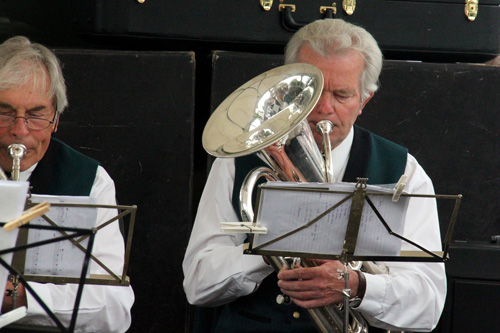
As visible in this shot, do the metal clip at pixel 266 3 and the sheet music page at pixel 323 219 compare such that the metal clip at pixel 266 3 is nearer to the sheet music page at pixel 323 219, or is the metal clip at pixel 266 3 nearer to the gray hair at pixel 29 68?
the gray hair at pixel 29 68

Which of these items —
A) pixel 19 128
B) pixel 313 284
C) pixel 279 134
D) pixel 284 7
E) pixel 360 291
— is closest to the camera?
pixel 279 134

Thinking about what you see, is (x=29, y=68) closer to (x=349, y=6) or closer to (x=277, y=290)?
(x=277, y=290)

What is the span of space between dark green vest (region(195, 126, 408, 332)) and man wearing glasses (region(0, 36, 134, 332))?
326 millimetres

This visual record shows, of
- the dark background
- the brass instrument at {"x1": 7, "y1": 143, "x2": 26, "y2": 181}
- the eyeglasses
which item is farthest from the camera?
the dark background

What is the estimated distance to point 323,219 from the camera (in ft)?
7.07

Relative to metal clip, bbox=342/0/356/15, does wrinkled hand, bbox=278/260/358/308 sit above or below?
below

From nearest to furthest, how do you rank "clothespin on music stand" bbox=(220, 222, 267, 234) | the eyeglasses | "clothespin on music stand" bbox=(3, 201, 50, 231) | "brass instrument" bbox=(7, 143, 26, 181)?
"clothespin on music stand" bbox=(3, 201, 50, 231)
"clothespin on music stand" bbox=(220, 222, 267, 234)
"brass instrument" bbox=(7, 143, 26, 181)
the eyeglasses

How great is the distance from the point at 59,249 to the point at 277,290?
0.80 metres

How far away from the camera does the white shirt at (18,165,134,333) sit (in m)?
2.46

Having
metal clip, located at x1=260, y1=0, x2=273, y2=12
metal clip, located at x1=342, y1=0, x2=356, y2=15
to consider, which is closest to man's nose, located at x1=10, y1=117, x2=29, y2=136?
metal clip, located at x1=260, y1=0, x2=273, y2=12

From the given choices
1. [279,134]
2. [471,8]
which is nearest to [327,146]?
[279,134]

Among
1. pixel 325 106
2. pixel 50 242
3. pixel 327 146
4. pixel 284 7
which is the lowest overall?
pixel 50 242

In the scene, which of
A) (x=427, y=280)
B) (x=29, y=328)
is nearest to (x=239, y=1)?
(x=427, y=280)

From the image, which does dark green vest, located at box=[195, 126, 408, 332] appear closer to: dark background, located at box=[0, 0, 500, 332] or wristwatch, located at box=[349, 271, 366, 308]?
wristwatch, located at box=[349, 271, 366, 308]
